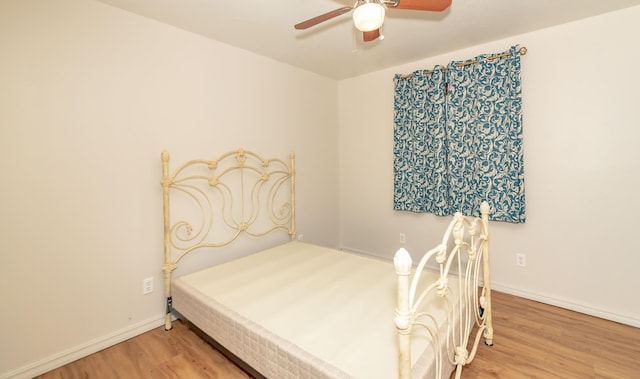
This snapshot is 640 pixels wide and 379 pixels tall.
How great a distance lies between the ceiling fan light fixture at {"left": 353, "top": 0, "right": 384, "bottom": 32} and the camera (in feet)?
4.47

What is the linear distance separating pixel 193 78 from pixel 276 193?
4.72 ft

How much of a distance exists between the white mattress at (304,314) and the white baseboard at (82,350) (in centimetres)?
34

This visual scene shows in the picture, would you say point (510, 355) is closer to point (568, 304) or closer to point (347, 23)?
point (568, 304)

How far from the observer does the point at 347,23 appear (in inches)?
97.0

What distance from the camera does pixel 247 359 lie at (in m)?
1.71

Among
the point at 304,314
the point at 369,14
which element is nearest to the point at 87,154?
the point at 304,314

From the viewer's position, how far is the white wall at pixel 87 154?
181cm

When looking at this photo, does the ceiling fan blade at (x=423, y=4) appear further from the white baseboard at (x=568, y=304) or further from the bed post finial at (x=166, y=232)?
the white baseboard at (x=568, y=304)

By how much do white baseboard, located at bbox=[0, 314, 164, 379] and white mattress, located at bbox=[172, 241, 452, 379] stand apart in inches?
13.2

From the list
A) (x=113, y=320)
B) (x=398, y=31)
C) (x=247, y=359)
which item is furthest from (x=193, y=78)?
(x=247, y=359)

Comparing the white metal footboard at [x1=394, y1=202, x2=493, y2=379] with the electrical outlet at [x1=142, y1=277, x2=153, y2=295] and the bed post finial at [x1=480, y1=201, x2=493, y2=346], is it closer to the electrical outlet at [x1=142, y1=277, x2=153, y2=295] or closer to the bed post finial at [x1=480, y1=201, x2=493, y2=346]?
the bed post finial at [x1=480, y1=201, x2=493, y2=346]

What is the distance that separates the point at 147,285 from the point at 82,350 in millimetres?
544

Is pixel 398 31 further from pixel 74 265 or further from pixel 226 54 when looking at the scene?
pixel 74 265

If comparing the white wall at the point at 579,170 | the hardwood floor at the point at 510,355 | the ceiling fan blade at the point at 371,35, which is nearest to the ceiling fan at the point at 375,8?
the ceiling fan blade at the point at 371,35
